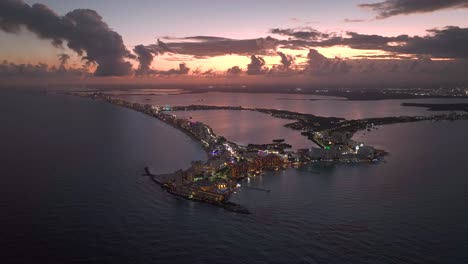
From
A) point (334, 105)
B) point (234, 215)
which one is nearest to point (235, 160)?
point (234, 215)

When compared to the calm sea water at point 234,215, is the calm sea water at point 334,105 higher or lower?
higher

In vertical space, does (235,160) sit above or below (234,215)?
above

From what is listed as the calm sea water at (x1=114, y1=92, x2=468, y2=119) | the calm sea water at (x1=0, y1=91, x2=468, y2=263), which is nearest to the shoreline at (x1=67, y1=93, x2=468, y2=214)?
the calm sea water at (x1=0, y1=91, x2=468, y2=263)

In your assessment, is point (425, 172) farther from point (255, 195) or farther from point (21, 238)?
point (21, 238)

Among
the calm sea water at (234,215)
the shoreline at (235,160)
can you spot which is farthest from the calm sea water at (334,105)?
the calm sea water at (234,215)

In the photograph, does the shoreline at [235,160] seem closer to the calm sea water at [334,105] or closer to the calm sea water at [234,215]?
the calm sea water at [234,215]

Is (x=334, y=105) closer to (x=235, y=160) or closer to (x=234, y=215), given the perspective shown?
(x=235, y=160)

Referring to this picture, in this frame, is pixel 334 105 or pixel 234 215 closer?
pixel 234 215

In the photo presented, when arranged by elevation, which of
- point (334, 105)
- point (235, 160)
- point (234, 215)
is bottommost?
point (234, 215)
